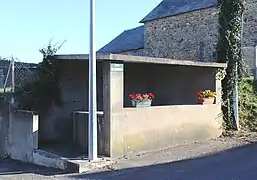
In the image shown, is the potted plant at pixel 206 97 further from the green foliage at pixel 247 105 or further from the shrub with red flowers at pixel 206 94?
the green foliage at pixel 247 105

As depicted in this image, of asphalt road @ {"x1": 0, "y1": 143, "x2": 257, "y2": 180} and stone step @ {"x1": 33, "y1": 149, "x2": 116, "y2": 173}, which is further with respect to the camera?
stone step @ {"x1": 33, "y1": 149, "x2": 116, "y2": 173}

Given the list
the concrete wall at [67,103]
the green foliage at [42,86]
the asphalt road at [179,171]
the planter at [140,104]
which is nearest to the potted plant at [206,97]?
the planter at [140,104]

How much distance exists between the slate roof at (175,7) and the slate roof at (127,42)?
9.22 feet

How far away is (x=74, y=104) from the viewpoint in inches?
517

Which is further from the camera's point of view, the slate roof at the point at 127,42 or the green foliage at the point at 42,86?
the slate roof at the point at 127,42

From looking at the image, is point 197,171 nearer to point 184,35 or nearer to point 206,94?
point 206,94

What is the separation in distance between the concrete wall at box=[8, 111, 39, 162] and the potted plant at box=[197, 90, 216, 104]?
5.94m

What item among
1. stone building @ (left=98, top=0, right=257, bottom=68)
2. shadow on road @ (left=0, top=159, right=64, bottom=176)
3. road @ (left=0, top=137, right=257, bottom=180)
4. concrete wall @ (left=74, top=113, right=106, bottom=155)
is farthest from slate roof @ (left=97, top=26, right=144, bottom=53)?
shadow on road @ (left=0, top=159, right=64, bottom=176)

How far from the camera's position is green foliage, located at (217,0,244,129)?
15570mm

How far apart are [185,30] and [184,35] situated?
0.37 meters

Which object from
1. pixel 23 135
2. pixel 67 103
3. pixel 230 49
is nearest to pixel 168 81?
pixel 230 49

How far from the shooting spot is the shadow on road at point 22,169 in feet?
32.2

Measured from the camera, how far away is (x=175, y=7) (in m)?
31.2

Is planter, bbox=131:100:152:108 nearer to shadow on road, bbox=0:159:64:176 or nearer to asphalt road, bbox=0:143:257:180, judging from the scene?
asphalt road, bbox=0:143:257:180
